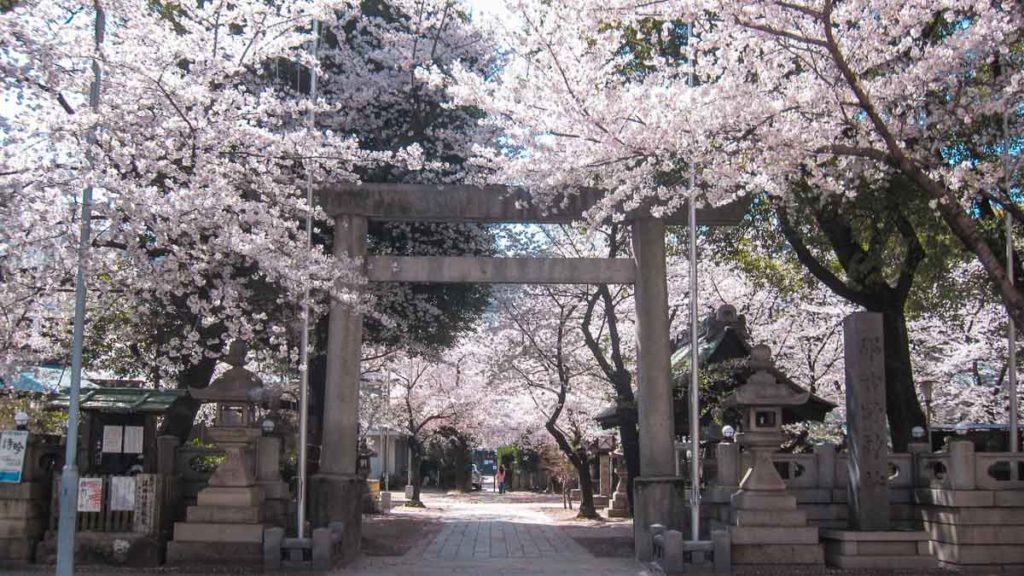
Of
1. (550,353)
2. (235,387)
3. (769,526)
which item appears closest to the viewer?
(769,526)

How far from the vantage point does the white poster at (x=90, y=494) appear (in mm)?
12766

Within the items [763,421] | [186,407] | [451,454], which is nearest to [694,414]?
[763,421]

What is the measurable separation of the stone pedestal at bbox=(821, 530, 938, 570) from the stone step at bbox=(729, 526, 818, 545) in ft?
1.41

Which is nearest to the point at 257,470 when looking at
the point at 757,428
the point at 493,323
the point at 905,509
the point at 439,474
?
the point at 757,428

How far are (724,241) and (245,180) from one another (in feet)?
32.9

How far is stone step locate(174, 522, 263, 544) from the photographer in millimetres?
12755

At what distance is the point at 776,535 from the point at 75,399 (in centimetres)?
877

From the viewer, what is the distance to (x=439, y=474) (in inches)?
1909

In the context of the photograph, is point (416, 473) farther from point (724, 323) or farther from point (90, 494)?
point (90, 494)

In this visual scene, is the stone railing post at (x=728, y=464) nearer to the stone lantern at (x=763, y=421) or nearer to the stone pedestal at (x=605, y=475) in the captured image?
the stone lantern at (x=763, y=421)

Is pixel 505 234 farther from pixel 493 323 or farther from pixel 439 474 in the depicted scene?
pixel 439 474

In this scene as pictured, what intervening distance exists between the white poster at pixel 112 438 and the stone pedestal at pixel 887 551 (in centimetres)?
1040

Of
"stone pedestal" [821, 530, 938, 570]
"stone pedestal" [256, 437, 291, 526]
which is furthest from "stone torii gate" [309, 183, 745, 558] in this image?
"stone pedestal" [821, 530, 938, 570]

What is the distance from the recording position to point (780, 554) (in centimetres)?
1254
